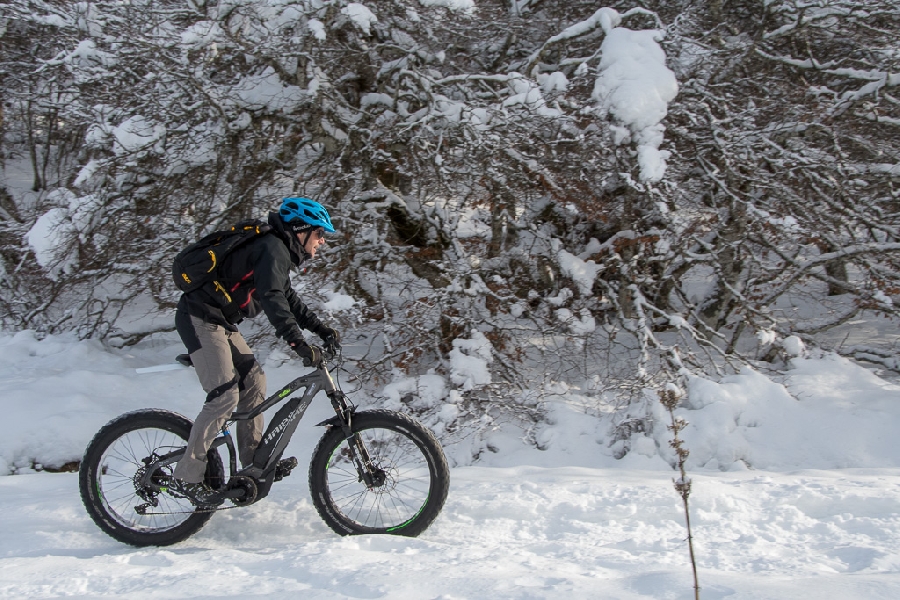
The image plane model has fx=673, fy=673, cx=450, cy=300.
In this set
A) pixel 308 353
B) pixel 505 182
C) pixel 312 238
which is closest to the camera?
pixel 308 353

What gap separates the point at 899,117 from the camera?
6.66 m

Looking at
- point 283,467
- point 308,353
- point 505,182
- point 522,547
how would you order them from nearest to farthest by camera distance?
point 308,353, point 522,547, point 283,467, point 505,182

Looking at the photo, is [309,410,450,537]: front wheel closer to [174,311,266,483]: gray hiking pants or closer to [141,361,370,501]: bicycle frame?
[141,361,370,501]: bicycle frame

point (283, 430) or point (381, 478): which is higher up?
point (283, 430)

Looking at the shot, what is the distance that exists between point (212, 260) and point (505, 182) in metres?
3.50

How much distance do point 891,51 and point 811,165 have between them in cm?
135

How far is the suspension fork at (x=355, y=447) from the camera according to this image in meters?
3.56

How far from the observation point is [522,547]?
3.44 m

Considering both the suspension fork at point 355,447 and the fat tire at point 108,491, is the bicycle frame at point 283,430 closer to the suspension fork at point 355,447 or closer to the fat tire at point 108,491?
the suspension fork at point 355,447

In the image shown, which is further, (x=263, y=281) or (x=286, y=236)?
(x=286, y=236)

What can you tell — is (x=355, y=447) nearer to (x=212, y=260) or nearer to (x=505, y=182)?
(x=212, y=260)

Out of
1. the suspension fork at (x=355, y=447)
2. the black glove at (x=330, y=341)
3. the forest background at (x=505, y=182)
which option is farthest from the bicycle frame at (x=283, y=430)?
the forest background at (x=505, y=182)

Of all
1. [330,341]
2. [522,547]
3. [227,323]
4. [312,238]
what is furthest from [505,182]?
[522,547]

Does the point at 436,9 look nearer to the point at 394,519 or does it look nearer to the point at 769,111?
the point at 769,111
